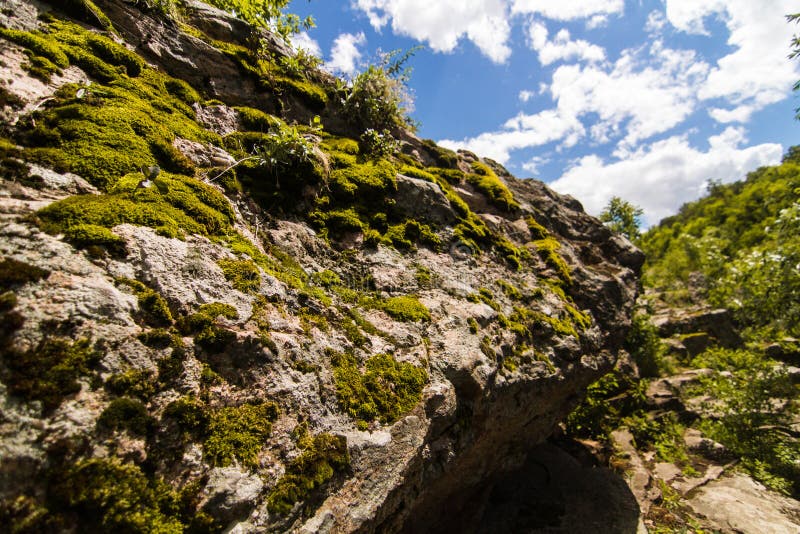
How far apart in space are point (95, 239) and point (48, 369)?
1.43 meters

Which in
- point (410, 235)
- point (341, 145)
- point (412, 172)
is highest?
point (412, 172)

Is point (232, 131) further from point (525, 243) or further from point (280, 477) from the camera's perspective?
point (525, 243)

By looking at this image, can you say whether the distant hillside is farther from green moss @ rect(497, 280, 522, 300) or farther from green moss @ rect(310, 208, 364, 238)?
green moss @ rect(310, 208, 364, 238)

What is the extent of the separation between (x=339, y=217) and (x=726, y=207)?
4347 inches

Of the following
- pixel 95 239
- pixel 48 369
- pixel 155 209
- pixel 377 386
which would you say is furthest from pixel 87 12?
pixel 377 386

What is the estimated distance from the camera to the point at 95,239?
3.32 meters

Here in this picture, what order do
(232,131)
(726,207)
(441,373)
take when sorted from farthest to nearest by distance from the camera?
(726,207)
(232,131)
(441,373)

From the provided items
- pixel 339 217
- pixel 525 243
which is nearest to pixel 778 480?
pixel 525 243

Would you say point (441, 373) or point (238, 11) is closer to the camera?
point (441, 373)

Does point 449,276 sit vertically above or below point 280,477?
above

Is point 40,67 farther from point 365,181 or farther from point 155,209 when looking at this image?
point 365,181

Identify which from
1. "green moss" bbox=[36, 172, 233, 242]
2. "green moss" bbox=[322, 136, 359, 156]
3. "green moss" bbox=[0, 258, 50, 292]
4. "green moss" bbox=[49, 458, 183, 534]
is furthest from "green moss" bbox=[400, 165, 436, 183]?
"green moss" bbox=[49, 458, 183, 534]

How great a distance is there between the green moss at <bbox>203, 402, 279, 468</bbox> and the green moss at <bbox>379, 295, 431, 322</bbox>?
292cm

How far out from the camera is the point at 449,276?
780 cm
